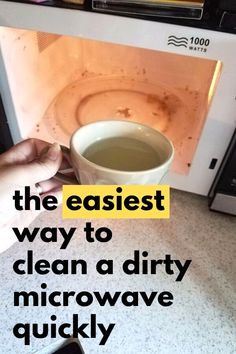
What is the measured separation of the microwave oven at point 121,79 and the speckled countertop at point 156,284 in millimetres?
129

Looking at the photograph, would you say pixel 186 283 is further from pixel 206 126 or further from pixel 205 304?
pixel 206 126

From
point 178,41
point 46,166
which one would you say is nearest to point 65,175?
point 46,166

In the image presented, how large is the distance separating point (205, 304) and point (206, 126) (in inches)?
15.4

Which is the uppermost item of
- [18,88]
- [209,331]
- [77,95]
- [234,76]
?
[234,76]

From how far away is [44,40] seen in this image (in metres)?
0.76

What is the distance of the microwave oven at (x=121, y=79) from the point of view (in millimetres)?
531

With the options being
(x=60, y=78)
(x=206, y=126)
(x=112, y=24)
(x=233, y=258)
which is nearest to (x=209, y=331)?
(x=233, y=258)

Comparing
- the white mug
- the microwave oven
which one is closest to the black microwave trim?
the microwave oven

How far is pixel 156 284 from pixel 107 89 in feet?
1.78

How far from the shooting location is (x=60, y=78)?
0.89m

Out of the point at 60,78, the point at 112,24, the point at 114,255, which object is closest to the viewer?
the point at 112,24

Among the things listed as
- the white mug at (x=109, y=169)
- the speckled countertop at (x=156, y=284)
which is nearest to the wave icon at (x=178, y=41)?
the white mug at (x=109, y=169)

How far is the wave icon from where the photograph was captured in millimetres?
519

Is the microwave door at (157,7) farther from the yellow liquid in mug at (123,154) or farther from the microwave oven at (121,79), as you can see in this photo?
the yellow liquid in mug at (123,154)
